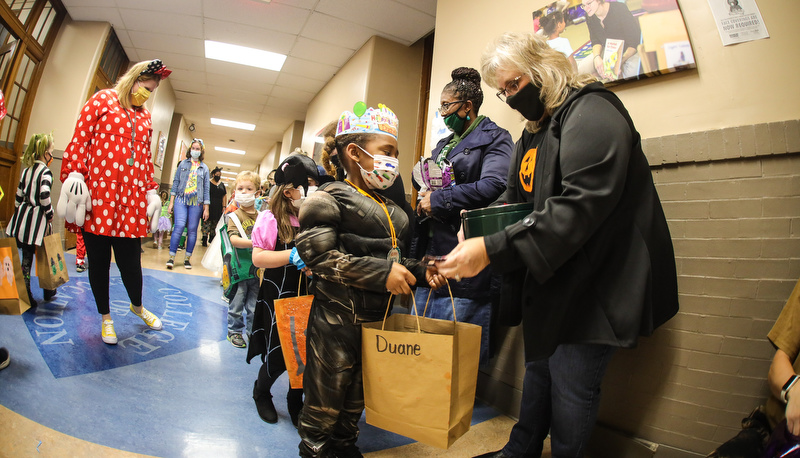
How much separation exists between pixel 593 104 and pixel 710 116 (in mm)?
887

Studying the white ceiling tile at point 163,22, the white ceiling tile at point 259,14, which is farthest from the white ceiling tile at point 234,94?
the white ceiling tile at point 259,14

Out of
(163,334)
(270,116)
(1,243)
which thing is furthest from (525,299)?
(270,116)

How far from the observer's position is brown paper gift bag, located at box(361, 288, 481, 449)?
0.99 meters

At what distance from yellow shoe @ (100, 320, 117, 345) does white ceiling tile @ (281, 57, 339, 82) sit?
5.27 m

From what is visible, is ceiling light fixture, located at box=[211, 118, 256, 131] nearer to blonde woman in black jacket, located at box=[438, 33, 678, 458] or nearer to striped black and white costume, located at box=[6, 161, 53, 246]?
striped black and white costume, located at box=[6, 161, 53, 246]

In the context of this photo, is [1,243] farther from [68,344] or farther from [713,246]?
[713,246]

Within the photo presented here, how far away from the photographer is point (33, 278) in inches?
137

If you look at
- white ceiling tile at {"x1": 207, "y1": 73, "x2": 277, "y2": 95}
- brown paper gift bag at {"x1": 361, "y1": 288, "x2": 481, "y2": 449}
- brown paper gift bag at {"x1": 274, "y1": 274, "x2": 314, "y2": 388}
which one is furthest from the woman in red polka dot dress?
white ceiling tile at {"x1": 207, "y1": 73, "x2": 277, "y2": 95}

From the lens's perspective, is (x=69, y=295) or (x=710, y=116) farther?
(x=69, y=295)

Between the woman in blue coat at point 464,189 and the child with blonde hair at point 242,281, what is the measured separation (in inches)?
55.5

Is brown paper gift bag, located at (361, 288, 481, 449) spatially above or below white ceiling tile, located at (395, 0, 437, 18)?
below

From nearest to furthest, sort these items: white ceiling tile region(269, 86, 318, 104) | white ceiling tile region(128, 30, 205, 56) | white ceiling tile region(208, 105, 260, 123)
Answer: white ceiling tile region(128, 30, 205, 56)
white ceiling tile region(269, 86, 318, 104)
white ceiling tile region(208, 105, 260, 123)

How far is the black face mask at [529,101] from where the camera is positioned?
123 centimetres

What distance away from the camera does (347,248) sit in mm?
1273
